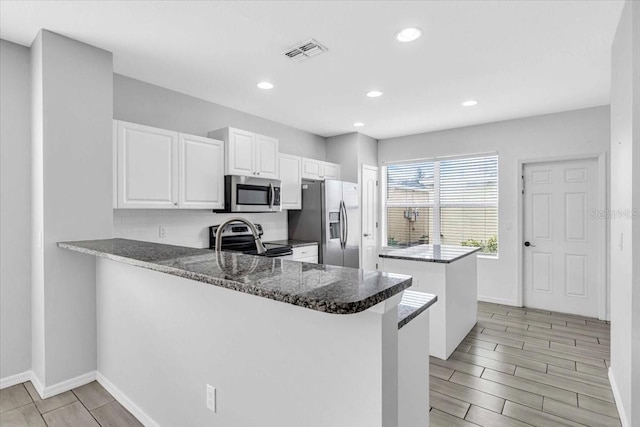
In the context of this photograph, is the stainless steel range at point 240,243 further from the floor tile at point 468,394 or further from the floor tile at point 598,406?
the floor tile at point 598,406

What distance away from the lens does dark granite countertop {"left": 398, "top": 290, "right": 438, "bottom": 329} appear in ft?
4.40

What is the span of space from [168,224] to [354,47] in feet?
8.16

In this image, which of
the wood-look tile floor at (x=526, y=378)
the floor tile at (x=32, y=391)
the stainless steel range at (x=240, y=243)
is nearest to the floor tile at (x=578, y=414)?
the wood-look tile floor at (x=526, y=378)

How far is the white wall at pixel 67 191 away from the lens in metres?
2.32

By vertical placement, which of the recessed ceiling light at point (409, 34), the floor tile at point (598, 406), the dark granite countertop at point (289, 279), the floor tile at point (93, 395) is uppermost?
the recessed ceiling light at point (409, 34)

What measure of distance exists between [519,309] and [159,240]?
4.54m

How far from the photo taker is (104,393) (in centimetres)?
235

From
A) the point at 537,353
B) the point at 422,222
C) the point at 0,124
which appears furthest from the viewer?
the point at 422,222

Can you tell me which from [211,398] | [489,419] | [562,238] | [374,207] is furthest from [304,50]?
[562,238]

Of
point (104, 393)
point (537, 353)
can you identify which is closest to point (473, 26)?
point (537, 353)

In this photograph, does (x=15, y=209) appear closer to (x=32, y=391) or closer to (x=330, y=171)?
(x=32, y=391)

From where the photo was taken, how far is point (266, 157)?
4.07m

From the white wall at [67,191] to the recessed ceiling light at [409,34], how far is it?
2.25 metres

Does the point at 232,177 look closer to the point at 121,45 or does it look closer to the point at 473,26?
the point at 121,45
